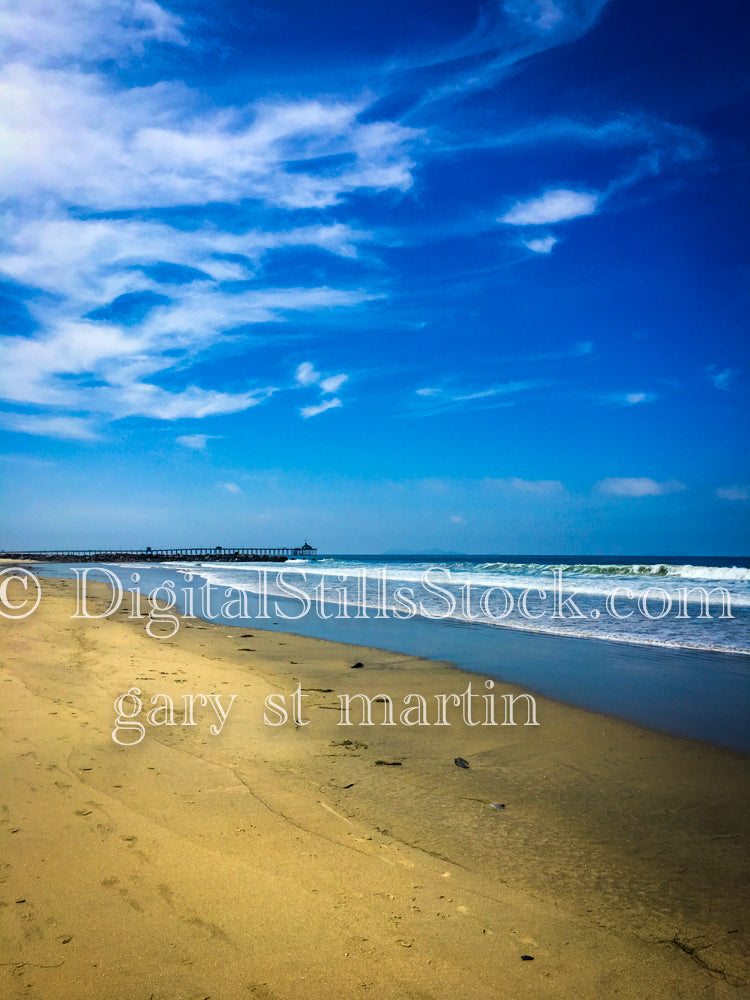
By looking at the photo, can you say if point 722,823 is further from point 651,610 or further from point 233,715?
point 651,610

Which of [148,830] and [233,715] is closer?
[148,830]

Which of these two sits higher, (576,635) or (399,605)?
(576,635)

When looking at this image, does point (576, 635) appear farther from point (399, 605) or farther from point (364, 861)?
point (364, 861)

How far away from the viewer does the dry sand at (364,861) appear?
7.53ft

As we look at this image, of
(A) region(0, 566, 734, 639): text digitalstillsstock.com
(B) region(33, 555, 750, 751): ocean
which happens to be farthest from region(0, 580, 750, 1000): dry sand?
(A) region(0, 566, 734, 639): text digitalstillsstock.com

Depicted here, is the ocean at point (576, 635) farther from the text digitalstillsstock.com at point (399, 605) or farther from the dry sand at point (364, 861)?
the dry sand at point (364, 861)

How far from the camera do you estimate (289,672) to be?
26.6 ft

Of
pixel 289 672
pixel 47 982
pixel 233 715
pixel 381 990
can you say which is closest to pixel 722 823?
pixel 381 990

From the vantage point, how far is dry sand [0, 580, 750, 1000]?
2.29 m

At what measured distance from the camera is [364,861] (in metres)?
3.09

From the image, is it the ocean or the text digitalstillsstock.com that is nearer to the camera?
the ocean

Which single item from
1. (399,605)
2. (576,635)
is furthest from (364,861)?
(399,605)

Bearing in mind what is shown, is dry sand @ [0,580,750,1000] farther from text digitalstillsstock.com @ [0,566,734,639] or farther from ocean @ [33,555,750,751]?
text digitalstillsstock.com @ [0,566,734,639]

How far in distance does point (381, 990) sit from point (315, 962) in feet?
0.93
